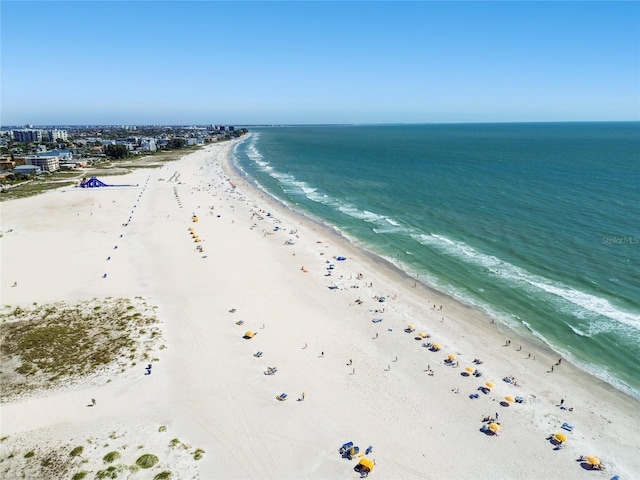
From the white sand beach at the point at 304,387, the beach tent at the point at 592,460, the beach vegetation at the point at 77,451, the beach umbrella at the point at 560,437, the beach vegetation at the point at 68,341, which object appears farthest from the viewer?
the beach vegetation at the point at 68,341

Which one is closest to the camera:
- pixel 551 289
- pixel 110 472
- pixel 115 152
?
pixel 110 472

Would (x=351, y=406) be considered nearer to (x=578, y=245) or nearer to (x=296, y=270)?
(x=296, y=270)

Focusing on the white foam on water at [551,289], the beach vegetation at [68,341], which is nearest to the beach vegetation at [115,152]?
the beach vegetation at [68,341]

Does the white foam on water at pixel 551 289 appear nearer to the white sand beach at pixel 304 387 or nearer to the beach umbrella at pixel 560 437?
the white sand beach at pixel 304 387

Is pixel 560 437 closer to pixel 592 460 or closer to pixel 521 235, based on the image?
pixel 592 460

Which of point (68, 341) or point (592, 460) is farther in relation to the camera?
point (68, 341)

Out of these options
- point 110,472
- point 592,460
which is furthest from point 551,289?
point 110,472
